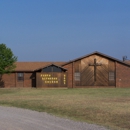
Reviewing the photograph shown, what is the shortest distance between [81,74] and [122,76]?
7.13m

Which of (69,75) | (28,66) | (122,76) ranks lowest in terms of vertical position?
(122,76)

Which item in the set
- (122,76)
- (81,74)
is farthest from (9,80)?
(122,76)

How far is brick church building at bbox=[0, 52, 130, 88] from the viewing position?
6056 cm

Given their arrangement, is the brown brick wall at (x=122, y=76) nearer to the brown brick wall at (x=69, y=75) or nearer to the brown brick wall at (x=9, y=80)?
the brown brick wall at (x=69, y=75)

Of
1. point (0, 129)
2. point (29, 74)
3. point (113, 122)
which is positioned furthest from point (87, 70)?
point (0, 129)

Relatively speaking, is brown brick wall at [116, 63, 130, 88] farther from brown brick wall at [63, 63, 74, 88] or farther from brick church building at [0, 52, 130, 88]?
brown brick wall at [63, 63, 74, 88]

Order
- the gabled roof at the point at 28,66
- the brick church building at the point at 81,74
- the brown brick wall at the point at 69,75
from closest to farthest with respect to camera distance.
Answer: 1. the brick church building at the point at 81,74
2. the brown brick wall at the point at 69,75
3. the gabled roof at the point at 28,66

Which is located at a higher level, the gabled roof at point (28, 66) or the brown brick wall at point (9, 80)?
the gabled roof at point (28, 66)

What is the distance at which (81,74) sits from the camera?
61750 mm

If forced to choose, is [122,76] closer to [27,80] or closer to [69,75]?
[69,75]

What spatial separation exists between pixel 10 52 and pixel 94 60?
14224 millimetres

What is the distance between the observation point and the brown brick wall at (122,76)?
62562 millimetres

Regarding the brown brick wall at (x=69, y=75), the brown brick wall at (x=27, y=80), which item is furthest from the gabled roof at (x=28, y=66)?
the brown brick wall at (x=69, y=75)

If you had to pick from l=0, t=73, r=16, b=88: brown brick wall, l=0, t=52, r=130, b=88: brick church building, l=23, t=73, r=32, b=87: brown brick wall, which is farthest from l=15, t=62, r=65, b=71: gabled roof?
l=0, t=73, r=16, b=88: brown brick wall
